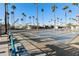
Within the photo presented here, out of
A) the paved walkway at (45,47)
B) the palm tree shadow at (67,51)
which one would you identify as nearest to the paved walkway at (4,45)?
the paved walkway at (45,47)

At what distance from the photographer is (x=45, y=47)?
3.46 meters

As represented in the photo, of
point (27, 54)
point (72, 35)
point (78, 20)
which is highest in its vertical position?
point (78, 20)

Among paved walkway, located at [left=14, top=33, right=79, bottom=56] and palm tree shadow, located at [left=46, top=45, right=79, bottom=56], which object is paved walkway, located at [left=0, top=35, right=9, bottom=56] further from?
palm tree shadow, located at [left=46, top=45, right=79, bottom=56]

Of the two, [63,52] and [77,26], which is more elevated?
[77,26]

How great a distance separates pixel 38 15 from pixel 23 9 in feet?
0.75

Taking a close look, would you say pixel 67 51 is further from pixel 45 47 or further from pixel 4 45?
pixel 4 45

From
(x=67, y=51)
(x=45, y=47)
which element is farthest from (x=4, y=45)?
(x=67, y=51)

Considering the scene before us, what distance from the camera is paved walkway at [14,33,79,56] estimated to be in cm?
338

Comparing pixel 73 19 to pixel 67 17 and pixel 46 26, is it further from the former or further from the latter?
pixel 46 26

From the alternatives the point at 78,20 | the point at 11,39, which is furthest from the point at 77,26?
the point at 11,39

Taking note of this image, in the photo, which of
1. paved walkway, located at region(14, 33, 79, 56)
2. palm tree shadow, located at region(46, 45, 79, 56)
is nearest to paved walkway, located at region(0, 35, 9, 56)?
paved walkway, located at region(14, 33, 79, 56)

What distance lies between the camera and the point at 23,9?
11.4 ft

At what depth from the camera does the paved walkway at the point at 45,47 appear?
3385mm

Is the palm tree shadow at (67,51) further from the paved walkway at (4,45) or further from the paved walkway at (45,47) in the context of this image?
the paved walkway at (4,45)
